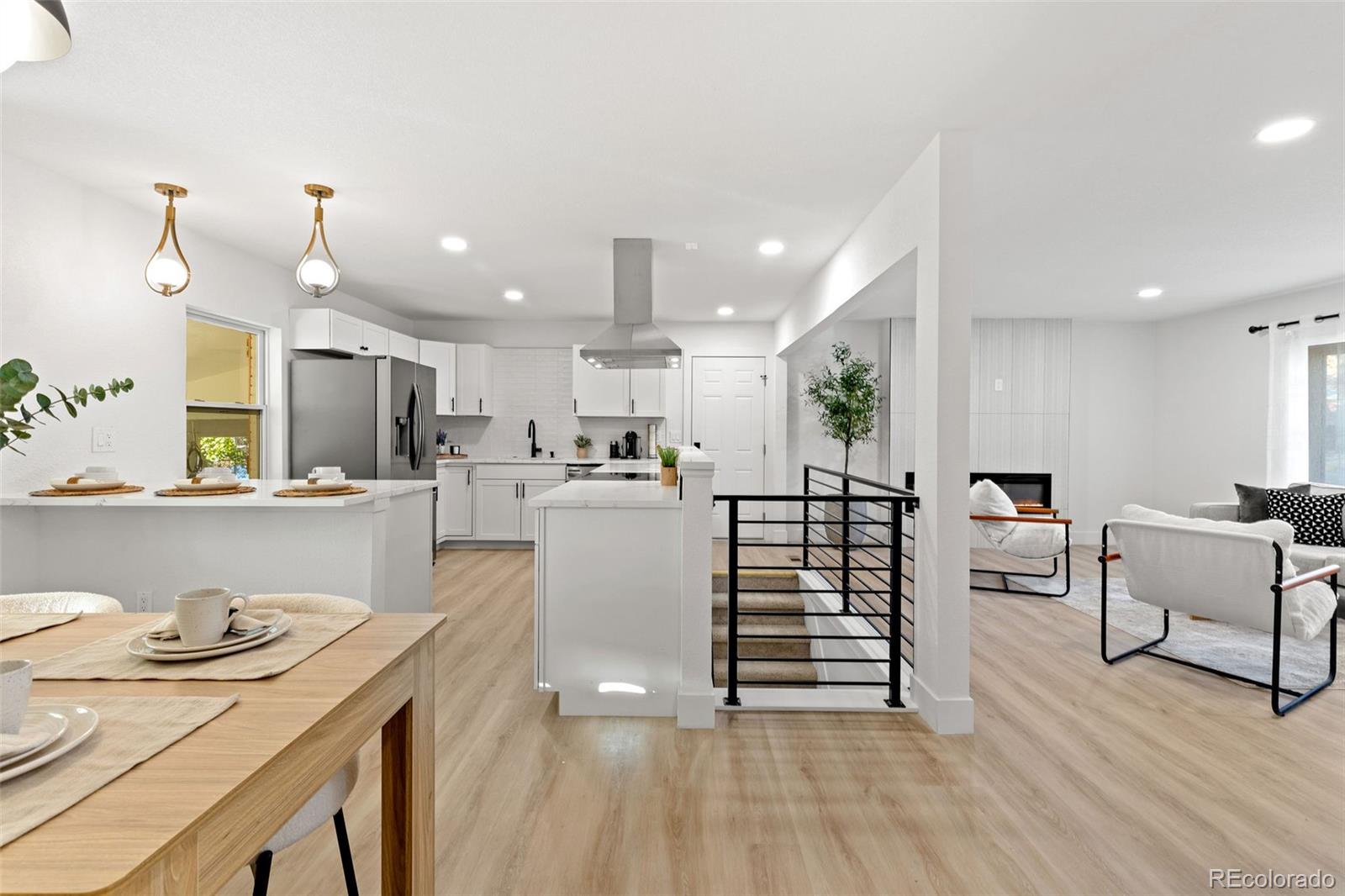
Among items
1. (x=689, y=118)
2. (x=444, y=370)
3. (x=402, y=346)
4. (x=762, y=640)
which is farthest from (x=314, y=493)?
(x=444, y=370)

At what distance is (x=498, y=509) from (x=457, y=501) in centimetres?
43

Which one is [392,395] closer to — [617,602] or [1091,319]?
[617,602]

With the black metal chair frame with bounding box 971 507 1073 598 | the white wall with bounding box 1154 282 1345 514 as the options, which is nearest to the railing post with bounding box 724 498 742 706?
the black metal chair frame with bounding box 971 507 1073 598

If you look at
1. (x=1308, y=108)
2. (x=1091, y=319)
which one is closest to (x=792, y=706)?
(x=1308, y=108)

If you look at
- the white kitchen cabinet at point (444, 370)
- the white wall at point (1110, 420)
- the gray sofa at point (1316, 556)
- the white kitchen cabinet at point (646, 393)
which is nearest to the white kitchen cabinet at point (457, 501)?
the white kitchen cabinet at point (444, 370)

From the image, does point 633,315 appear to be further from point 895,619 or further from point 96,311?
point 96,311

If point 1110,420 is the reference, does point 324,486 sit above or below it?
below

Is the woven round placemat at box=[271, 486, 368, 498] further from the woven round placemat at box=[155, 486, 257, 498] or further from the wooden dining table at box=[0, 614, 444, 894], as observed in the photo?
the wooden dining table at box=[0, 614, 444, 894]

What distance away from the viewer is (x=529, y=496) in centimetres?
633

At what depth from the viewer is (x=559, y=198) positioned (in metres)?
3.29

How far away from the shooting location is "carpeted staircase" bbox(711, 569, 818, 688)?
374 cm

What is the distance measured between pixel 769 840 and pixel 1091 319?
7.08 meters

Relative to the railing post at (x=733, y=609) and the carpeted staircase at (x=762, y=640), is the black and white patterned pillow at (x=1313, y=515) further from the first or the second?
the railing post at (x=733, y=609)

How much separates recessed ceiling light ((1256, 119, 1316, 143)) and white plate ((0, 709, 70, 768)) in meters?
4.04
